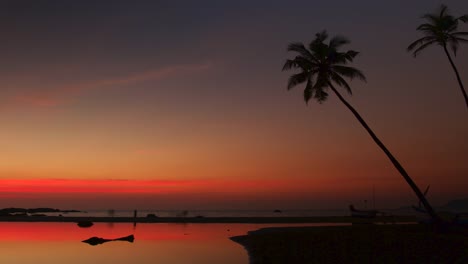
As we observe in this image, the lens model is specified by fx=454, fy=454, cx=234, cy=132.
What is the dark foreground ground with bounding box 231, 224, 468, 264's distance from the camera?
81.5 ft

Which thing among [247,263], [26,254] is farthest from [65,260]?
[247,263]

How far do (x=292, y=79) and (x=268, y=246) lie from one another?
42.0 ft

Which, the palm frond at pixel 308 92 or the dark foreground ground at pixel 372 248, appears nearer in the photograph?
the dark foreground ground at pixel 372 248

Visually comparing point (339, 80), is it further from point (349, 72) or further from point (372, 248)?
point (372, 248)

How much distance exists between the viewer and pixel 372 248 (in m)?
27.3

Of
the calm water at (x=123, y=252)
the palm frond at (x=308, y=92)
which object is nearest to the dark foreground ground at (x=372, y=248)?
the calm water at (x=123, y=252)

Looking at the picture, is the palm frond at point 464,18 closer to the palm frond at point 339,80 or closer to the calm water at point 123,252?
the palm frond at point 339,80

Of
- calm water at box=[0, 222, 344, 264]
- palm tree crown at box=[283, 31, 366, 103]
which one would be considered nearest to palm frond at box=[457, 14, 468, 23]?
palm tree crown at box=[283, 31, 366, 103]

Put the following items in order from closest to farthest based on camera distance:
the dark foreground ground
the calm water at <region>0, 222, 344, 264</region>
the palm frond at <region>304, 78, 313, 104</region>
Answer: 1. the dark foreground ground
2. the calm water at <region>0, 222, 344, 264</region>
3. the palm frond at <region>304, 78, 313, 104</region>

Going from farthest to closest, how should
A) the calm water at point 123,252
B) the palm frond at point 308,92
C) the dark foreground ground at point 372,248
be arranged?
the palm frond at point 308,92, the calm water at point 123,252, the dark foreground ground at point 372,248

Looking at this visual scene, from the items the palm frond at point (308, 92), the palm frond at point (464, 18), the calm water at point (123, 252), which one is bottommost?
the calm water at point (123, 252)

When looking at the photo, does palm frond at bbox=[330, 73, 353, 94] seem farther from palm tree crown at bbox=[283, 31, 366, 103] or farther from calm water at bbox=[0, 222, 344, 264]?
calm water at bbox=[0, 222, 344, 264]

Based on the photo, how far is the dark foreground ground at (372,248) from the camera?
2483 centimetres

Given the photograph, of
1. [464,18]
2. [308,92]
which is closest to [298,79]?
[308,92]
